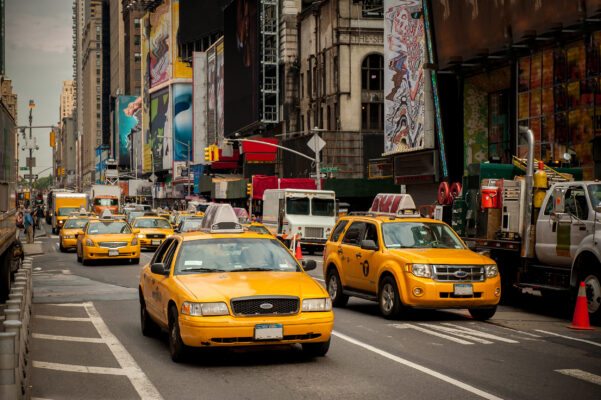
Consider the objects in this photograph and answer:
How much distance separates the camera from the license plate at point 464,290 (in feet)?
44.9

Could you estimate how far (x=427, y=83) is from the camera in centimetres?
4303

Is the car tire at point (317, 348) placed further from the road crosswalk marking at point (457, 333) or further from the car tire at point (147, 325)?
the car tire at point (147, 325)

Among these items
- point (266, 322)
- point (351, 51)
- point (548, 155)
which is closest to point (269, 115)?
point (351, 51)

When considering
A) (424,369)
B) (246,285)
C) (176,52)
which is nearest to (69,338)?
(246,285)

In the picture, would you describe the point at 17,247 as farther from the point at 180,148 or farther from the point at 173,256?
the point at 180,148

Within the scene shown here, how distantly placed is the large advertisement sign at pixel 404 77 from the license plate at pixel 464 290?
99.5ft

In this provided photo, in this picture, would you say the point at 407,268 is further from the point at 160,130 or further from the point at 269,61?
the point at 160,130

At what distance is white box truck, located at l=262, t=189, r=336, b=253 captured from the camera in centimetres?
3706

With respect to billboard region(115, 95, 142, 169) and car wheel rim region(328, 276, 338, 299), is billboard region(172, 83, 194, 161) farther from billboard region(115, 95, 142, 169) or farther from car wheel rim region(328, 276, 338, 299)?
car wheel rim region(328, 276, 338, 299)

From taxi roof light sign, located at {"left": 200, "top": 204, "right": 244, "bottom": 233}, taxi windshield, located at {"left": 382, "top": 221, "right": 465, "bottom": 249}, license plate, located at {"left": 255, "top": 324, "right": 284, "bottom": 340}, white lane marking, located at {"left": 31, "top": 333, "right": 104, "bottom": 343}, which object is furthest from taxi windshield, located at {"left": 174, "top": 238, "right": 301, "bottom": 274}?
taxi windshield, located at {"left": 382, "top": 221, "right": 465, "bottom": 249}

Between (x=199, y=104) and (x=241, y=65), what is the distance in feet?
101

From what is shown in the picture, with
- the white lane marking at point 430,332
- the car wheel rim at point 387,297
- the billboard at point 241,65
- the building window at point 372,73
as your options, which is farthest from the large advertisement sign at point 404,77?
the billboard at point 241,65

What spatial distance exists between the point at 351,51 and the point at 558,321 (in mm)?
48804

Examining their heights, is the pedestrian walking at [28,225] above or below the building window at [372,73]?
below
